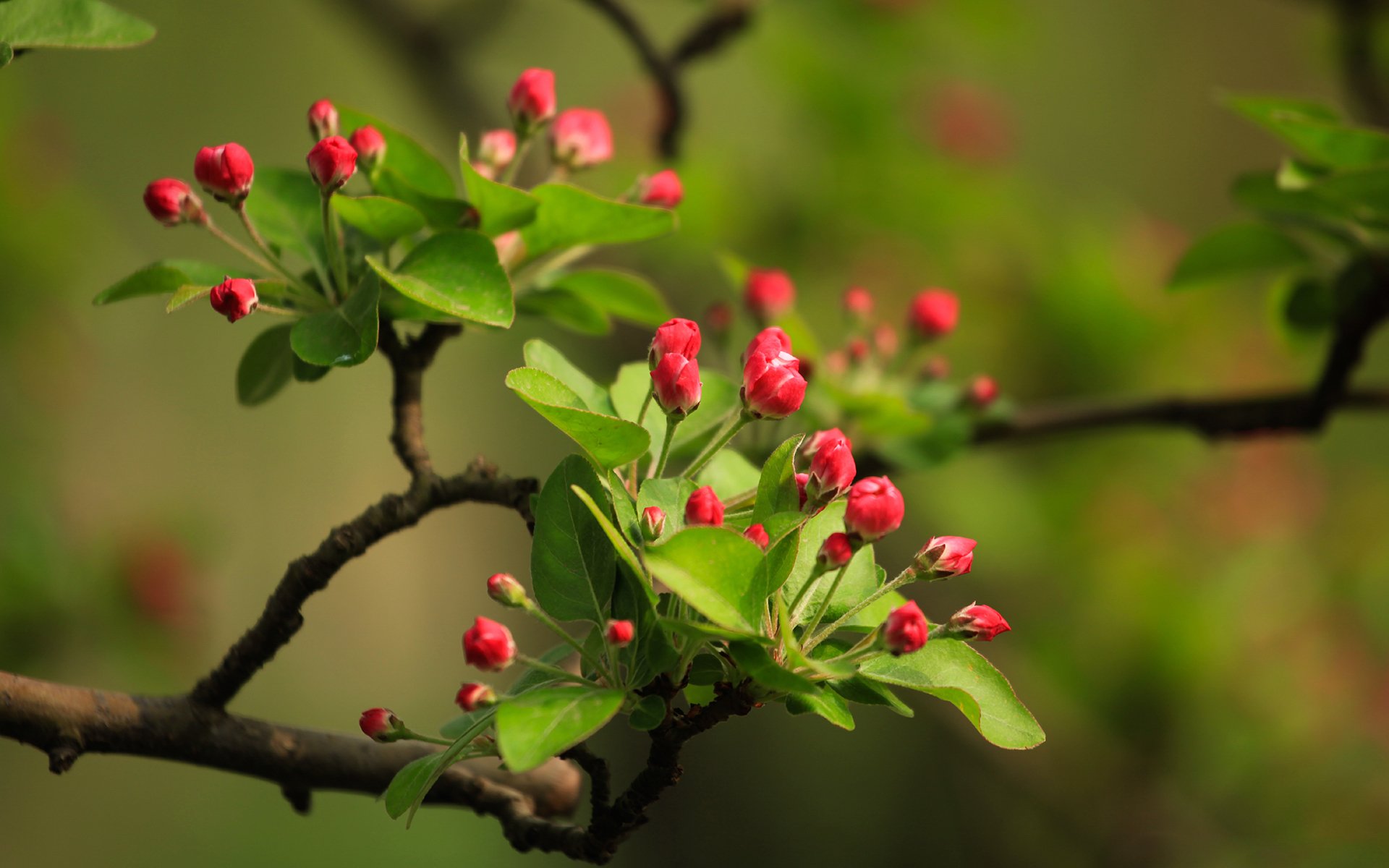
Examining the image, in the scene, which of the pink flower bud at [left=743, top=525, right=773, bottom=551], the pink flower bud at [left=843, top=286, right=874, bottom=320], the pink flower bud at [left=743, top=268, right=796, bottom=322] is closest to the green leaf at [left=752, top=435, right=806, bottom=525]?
the pink flower bud at [left=743, top=525, right=773, bottom=551]

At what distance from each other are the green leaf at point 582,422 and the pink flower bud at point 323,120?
0.83ft

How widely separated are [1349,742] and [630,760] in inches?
62.8

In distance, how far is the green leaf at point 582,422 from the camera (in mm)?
453

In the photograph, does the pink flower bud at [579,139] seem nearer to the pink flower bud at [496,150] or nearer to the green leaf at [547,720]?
the pink flower bud at [496,150]

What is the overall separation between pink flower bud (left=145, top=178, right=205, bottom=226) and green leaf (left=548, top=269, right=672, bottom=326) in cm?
22

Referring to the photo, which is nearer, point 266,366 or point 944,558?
point 944,558

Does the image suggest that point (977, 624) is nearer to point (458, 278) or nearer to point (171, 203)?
point (458, 278)

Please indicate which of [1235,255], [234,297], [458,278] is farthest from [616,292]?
[1235,255]

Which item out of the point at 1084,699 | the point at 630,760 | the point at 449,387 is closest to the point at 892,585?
the point at 1084,699

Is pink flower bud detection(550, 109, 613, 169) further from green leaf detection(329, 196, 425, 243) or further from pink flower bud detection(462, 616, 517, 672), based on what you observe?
pink flower bud detection(462, 616, 517, 672)

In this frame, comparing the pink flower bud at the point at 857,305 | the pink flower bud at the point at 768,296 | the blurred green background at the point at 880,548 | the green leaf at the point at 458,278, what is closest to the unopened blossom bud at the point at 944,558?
the green leaf at the point at 458,278

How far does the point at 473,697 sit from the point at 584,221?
0.98 feet

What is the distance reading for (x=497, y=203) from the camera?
2.04ft

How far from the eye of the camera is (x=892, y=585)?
1.69ft
